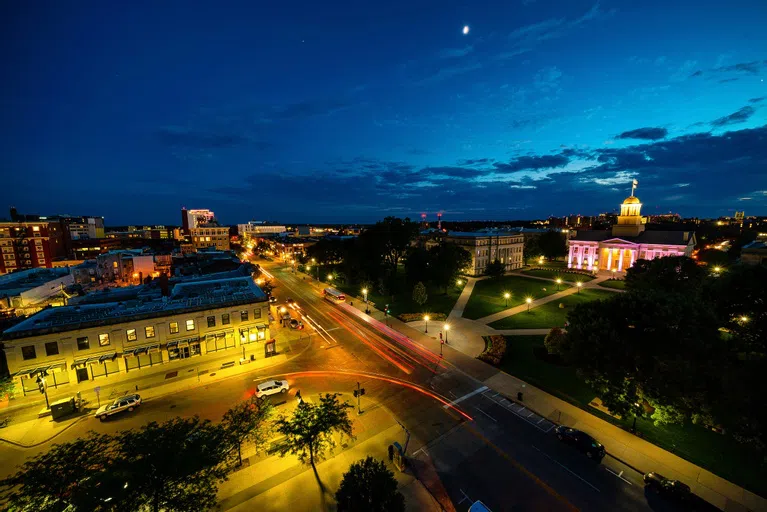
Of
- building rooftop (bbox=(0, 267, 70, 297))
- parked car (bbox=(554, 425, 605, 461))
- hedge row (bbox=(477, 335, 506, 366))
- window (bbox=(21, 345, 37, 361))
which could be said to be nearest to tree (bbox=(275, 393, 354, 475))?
parked car (bbox=(554, 425, 605, 461))

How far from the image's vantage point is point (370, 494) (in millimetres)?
14078

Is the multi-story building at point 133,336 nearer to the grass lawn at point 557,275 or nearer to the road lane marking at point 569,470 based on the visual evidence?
the road lane marking at point 569,470

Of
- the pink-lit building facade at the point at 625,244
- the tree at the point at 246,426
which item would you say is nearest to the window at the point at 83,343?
the tree at the point at 246,426

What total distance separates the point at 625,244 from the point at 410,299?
78.6 m

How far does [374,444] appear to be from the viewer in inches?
874

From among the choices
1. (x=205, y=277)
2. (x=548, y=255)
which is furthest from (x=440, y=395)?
(x=548, y=255)

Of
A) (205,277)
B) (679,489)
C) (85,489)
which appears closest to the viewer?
(85,489)

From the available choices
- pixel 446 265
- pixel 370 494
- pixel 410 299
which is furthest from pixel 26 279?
pixel 446 265

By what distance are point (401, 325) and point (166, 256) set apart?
73233 millimetres

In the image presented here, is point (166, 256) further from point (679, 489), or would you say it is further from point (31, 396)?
point (679, 489)

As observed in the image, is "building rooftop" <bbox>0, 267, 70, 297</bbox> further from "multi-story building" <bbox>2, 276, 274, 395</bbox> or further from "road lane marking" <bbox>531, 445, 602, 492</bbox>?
"road lane marking" <bbox>531, 445, 602, 492</bbox>

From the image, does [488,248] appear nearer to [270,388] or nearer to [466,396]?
[466,396]

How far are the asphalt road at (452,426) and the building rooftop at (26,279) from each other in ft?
148

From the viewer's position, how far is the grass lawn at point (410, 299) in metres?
55.0
